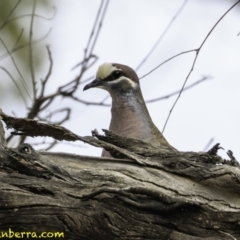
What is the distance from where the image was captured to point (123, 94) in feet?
20.2

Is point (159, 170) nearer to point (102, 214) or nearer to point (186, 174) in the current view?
point (186, 174)

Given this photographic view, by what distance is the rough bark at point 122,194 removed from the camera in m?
3.61

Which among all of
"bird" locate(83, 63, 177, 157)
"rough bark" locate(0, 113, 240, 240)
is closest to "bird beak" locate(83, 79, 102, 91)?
"bird" locate(83, 63, 177, 157)

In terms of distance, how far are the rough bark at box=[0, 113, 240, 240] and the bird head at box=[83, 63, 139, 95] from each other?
2.11 metres

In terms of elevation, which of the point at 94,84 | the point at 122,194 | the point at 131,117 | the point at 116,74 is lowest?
the point at 122,194

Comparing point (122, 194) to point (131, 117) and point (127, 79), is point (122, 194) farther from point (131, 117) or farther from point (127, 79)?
point (127, 79)

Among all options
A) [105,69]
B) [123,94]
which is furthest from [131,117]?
[105,69]

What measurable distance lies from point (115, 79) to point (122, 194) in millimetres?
2515

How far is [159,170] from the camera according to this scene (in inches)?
155

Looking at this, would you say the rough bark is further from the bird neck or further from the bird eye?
the bird eye

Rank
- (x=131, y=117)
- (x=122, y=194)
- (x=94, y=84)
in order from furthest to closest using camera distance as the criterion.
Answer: (x=94, y=84) < (x=131, y=117) < (x=122, y=194)

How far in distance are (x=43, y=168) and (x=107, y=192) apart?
319 mm

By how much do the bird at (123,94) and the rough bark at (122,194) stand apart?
1.82m

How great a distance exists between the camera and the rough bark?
11.8ft
